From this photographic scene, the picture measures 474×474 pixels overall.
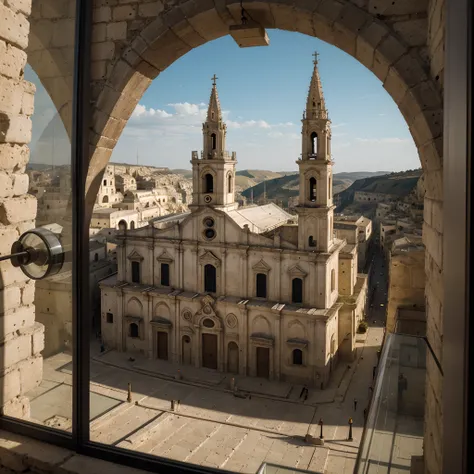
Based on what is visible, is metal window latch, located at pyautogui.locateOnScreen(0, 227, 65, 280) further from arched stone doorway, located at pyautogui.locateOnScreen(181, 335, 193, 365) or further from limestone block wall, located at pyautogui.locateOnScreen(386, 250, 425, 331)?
arched stone doorway, located at pyautogui.locateOnScreen(181, 335, 193, 365)

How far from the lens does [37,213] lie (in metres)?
3.47

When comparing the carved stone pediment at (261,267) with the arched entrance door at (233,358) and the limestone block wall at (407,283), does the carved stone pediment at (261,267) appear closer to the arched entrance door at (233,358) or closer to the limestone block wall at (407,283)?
the arched entrance door at (233,358)

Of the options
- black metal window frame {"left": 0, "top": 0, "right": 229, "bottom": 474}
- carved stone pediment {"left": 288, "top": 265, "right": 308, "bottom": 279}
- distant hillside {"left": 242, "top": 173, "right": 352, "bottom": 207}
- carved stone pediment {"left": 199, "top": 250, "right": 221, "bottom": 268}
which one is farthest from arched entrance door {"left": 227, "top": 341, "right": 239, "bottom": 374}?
distant hillside {"left": 242, "top": 173, "right": 352, "bottom": 207}

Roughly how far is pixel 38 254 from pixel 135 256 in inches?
858

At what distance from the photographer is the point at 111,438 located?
1441cm

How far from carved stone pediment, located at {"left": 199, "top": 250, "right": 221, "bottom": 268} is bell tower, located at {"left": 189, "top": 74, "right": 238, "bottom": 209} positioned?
2645mm

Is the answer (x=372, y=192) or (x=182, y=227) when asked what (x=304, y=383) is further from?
(x=372, y=192)

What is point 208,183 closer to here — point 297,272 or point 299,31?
point 297,272

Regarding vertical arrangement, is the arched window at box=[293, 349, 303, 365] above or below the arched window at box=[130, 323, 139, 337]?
below

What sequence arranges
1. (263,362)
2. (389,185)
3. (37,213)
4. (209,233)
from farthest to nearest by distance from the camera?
(389,185) → (209,233) → (263,362) → (37,213)

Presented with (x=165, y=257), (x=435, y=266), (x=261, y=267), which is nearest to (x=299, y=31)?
(x=435, y=266)

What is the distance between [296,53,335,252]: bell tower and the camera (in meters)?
20.9

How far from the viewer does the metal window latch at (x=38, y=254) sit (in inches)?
117

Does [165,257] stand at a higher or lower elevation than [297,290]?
higher
